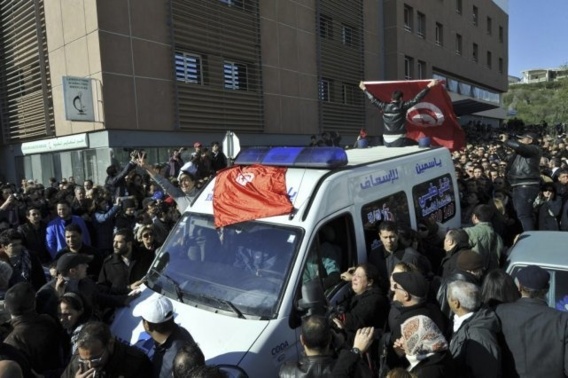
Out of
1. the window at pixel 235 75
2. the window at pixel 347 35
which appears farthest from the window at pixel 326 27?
the window at pixel 235 75

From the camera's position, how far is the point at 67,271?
3.83 metres

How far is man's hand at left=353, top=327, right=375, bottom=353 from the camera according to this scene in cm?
298

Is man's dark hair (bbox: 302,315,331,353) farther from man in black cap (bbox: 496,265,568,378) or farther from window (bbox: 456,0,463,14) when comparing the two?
window (bbox: 456,0,463,14)

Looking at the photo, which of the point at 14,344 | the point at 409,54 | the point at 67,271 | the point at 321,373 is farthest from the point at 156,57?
the point at 409,54

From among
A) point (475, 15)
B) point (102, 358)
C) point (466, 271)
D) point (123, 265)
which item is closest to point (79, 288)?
point (123, 265)

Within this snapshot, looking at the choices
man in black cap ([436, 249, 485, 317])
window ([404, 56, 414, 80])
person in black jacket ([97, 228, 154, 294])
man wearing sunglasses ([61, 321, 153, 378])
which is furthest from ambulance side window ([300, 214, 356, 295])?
window ([404, 56, 414, 80])

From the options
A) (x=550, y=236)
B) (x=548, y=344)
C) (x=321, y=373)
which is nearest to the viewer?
(x=321, y=373)

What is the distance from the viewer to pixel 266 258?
361cm

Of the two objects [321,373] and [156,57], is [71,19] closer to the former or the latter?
[156,57]

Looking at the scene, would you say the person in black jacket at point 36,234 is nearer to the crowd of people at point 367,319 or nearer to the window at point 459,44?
the crowd of people at point 367,319

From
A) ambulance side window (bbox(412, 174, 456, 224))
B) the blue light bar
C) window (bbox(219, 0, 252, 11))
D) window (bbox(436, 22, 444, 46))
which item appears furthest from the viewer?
window (bbox(436, 22, 444, 46))

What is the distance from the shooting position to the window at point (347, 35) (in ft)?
71.5

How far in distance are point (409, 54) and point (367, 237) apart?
23.6 metres

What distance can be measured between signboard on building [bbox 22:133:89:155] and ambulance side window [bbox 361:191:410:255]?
11.4 meters
